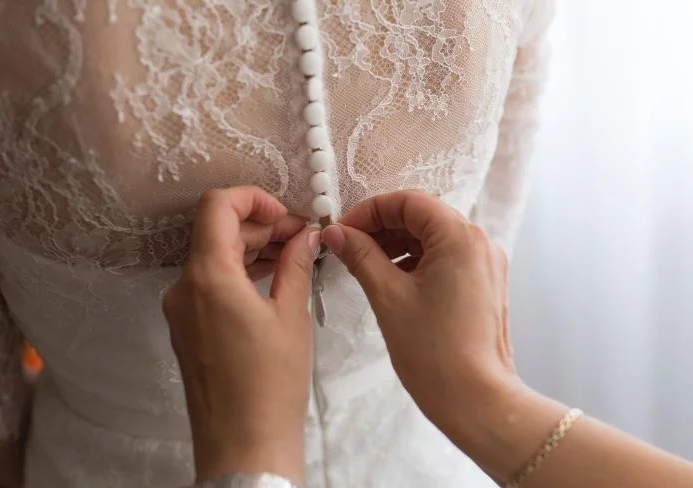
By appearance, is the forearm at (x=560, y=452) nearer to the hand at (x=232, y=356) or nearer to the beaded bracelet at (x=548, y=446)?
the beaded bracelet at (x=548, y=446)

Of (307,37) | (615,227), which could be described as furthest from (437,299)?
(615,227)

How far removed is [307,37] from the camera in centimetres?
53

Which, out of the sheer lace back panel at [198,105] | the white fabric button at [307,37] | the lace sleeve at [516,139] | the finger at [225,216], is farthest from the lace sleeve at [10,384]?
the lace sleeve at [516,139]

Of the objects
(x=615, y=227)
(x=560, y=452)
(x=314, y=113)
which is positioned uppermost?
(x=314, y=113)

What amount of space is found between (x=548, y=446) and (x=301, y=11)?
0.35m

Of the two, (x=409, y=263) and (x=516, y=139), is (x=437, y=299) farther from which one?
(x=516, y=139)

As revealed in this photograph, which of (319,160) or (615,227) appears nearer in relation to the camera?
(319,160)

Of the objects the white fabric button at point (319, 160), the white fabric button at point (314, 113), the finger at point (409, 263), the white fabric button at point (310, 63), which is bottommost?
the finger at point (409, 263)

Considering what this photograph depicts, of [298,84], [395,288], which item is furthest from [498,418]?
[298,84]

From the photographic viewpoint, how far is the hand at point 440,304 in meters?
0.56

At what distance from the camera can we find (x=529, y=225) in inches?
53.5

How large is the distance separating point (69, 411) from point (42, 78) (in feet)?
1.36

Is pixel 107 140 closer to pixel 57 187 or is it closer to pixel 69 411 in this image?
pixel 57 187

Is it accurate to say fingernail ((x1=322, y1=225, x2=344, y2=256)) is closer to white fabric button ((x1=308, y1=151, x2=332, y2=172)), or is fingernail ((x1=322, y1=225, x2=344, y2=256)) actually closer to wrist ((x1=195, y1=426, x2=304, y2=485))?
white fabric button ((x1=308, y1=151, x2=332, y2=172))
